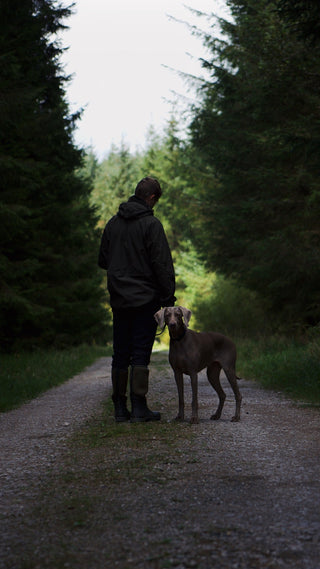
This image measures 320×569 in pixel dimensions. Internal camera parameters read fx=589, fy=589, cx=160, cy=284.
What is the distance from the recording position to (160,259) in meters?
5.98

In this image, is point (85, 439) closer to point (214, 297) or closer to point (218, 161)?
point (218, 161)

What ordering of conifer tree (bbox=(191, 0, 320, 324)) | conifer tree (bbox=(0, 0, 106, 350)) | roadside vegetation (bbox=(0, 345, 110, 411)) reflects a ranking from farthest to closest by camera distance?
conifer tree (bbox=(0, 0, 106, 350)), conifer tree (bbox=(191, 0, 320, 324)), roadside vegetation (bbox=(0, 345, 110, 411))

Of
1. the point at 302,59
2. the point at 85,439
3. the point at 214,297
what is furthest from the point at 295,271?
the point at 214,297

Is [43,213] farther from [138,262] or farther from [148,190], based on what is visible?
[138,262]

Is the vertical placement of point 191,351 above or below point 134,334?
below

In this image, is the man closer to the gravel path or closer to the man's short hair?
the man's short hair

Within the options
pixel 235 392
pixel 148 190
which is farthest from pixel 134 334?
pixel 148 190

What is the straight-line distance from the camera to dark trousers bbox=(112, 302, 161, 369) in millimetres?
6102

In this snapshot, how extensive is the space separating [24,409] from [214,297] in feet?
66.3

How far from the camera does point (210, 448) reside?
4.78 m

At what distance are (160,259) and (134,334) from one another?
2.74 feet

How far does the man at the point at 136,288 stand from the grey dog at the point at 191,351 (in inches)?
9.8

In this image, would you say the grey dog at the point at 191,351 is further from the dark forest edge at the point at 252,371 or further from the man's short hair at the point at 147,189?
the dark forest edge at the point at 252,371

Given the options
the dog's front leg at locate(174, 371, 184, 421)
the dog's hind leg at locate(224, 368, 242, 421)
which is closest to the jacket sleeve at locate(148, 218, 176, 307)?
the dog's front leg at locate(174, 371, 184, 421)
